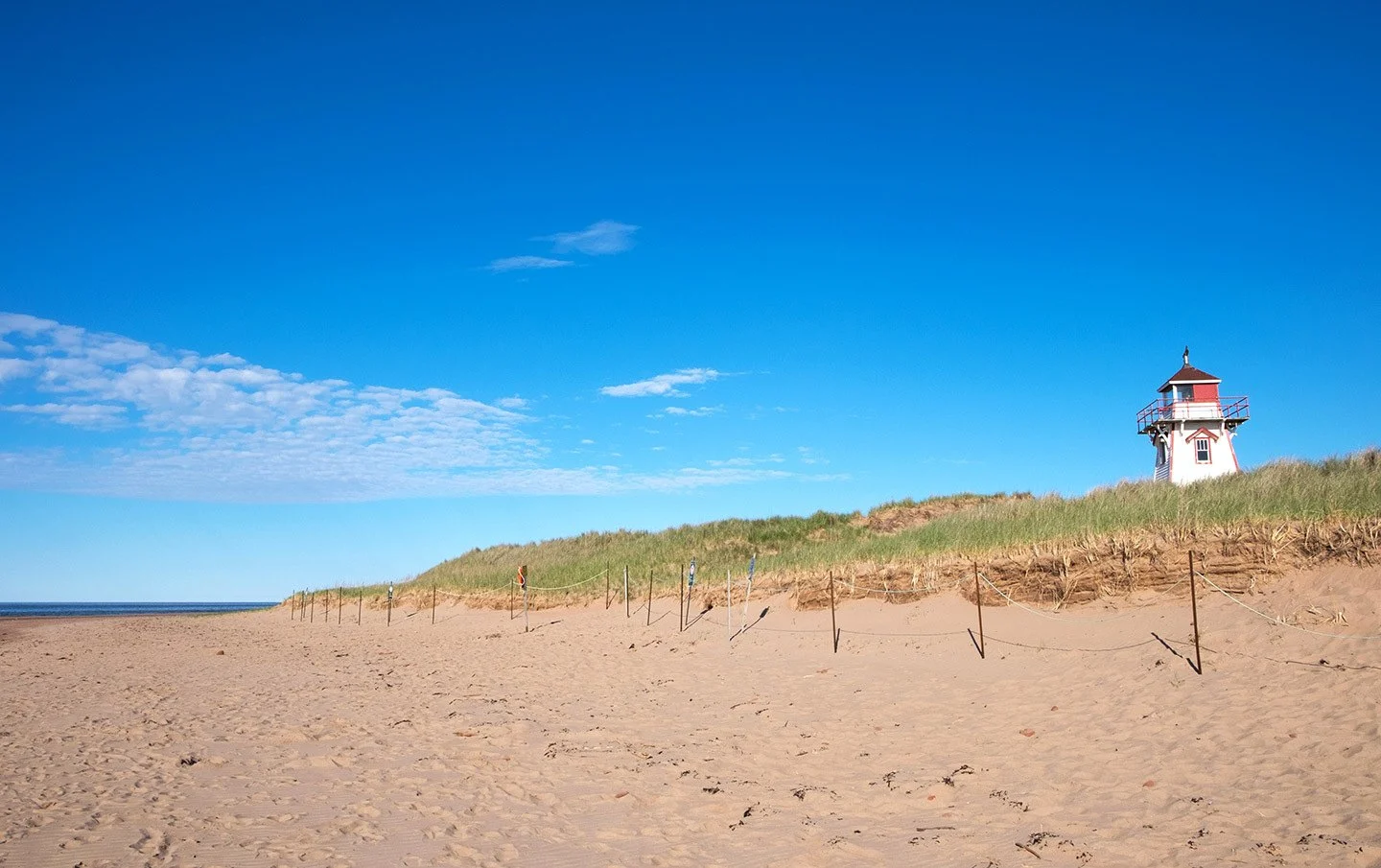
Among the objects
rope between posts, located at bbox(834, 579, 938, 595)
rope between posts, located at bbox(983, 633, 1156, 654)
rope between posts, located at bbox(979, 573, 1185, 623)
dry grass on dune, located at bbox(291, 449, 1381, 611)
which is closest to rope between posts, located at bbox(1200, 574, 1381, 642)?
dry grass on dune, located at bbox(291, 449, 1381, 611)

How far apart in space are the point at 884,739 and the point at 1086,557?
8372 millimetres

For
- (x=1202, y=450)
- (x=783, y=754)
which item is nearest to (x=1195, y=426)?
(x=1202, y=450)

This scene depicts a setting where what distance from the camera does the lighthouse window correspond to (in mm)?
37312

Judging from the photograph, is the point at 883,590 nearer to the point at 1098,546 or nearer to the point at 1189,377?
the point at 1098,546

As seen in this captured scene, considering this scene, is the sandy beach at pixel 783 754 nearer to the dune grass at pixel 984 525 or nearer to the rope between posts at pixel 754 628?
the rope between posts at pixel 754 628

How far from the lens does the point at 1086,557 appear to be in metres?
17.4

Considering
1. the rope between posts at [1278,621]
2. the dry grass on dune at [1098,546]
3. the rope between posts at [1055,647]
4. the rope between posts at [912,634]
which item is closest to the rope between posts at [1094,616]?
the dry grass on dune at [1098,546]

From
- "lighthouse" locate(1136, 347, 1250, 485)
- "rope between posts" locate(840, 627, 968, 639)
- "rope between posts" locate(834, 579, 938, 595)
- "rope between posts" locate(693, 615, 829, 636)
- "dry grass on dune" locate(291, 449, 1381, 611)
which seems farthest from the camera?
"lighthouse" locate(1136, 347, 1250, 485)

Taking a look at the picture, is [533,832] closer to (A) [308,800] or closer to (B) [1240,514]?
(A) [308,800]

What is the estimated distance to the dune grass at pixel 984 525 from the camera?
1633 centimetres

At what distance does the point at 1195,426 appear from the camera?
37.6 m

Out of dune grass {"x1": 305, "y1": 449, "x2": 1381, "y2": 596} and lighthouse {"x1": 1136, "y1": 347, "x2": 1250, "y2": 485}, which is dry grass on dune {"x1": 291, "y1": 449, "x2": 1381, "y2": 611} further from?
lighthouse {"x1": 1136, "y1": 347, "x2": 1250, "y2": 485}

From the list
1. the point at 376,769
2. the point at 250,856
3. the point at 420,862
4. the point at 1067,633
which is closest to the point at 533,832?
the point at 420,862

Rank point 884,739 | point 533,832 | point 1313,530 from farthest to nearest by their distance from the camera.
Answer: point 1313,530 → point 884,739 → point 533,832
